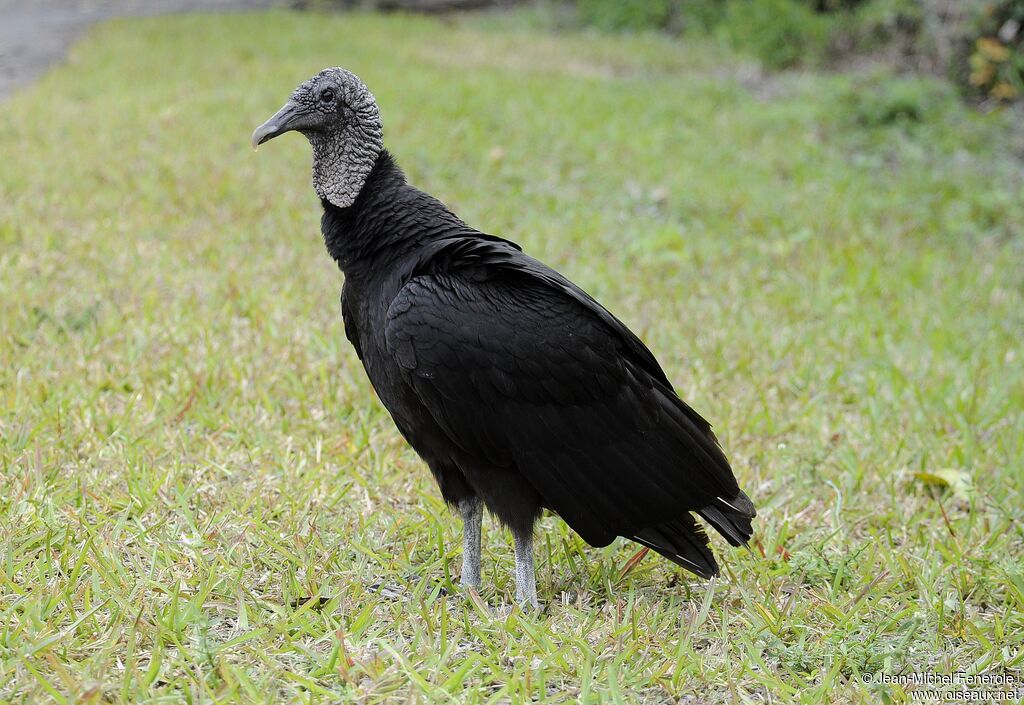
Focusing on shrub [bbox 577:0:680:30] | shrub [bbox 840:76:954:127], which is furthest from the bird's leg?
shrub [bbox 577:0:680:30]

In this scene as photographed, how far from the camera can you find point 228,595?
2.43 m

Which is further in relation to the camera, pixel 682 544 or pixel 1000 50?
pixel 1000 50

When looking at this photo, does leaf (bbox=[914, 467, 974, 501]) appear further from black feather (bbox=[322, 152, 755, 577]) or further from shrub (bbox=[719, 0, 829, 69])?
shrub (bbox=[719, 0, 829, 69])

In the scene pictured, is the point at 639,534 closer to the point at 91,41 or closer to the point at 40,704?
the point at 40,704

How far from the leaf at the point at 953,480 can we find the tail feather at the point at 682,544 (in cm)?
118

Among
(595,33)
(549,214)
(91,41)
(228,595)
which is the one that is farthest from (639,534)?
(595,33)

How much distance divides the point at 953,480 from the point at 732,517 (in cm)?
114

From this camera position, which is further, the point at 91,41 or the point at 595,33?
the point at 595,33

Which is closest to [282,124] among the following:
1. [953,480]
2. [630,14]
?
[953,480]

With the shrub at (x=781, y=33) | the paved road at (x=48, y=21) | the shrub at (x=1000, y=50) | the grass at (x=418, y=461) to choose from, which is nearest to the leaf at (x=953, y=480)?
the grass at (x=418, y=461)

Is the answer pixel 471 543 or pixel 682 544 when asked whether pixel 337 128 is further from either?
pixel 682 544

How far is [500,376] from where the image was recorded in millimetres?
2396

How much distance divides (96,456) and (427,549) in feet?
3.47

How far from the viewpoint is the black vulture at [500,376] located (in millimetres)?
2389
